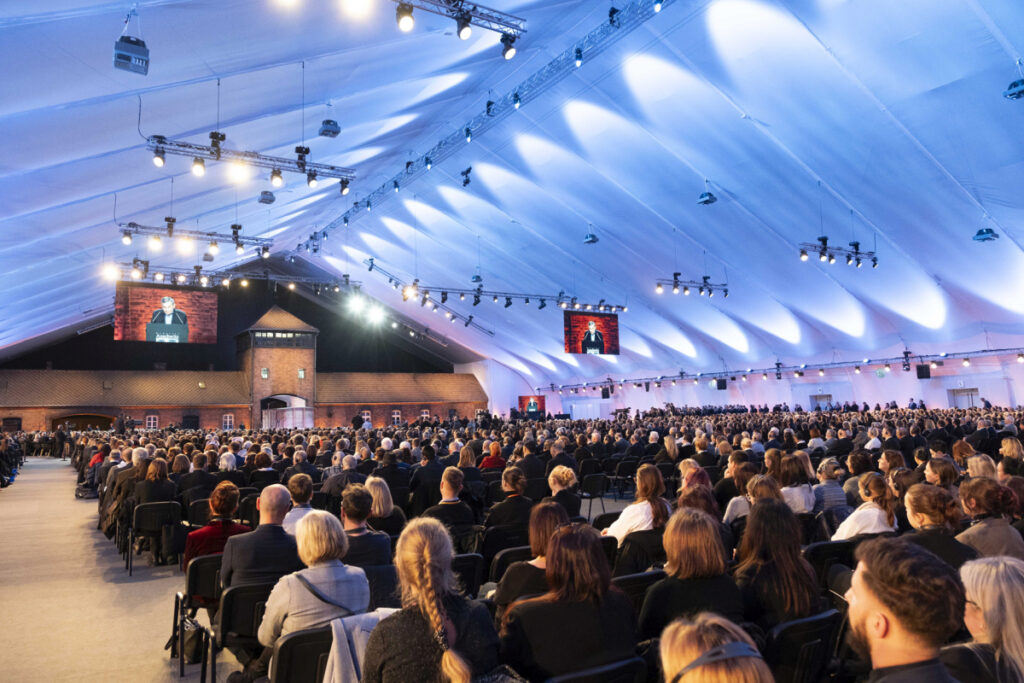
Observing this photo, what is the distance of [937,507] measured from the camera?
3.74m

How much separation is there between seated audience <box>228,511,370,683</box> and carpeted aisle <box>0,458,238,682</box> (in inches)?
78.2

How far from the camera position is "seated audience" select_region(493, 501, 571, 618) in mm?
3369

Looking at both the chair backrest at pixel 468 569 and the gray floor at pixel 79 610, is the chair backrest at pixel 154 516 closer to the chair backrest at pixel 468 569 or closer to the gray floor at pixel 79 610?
the gray floor at pixel 79 610

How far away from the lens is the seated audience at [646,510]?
486cm

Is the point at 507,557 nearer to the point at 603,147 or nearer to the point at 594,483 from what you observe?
the point at 594,483

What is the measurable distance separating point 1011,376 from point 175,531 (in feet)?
82.7

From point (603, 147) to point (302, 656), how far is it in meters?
15.8

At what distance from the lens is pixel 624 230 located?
821 inches

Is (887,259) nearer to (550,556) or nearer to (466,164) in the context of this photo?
(466,164)

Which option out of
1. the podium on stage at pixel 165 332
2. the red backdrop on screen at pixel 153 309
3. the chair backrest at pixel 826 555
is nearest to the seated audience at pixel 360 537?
the chair backrest at pixel 826 555

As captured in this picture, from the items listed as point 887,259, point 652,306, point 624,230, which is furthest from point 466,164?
point 887,259

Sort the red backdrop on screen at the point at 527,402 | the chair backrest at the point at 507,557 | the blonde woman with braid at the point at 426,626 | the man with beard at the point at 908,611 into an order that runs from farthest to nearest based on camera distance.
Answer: the red backdrop on screen at the point at 527,402 → the chair backrest at the point at 507,557 → the blonde woman with braid at the point at 426,626 → the man with beard at the point at 908,611

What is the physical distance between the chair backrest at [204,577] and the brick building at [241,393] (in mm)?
32001

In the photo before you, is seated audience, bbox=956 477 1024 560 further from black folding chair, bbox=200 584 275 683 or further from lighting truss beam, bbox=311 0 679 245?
lighting truss beam, bbox=311 0 679 245
